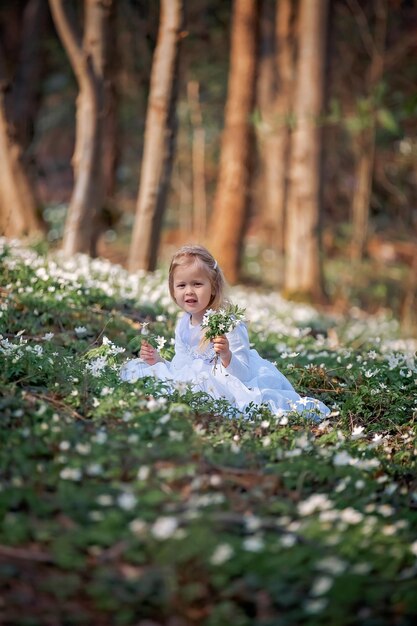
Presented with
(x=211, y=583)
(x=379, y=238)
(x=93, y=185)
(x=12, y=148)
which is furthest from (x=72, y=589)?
(x=379, y=238)

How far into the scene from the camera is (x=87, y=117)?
374 inches

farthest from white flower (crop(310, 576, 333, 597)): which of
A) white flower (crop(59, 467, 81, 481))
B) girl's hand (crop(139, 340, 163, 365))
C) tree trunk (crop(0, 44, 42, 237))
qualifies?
tree trunk (crop(0, 44, 42, 237))

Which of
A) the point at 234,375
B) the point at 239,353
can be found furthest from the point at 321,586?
the point at 239,353

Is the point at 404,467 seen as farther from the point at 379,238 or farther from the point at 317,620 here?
the point at 379,238

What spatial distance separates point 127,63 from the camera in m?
19.0

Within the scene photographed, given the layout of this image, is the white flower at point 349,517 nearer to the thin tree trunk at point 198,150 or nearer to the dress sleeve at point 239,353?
the dress sleeve at point 239,353

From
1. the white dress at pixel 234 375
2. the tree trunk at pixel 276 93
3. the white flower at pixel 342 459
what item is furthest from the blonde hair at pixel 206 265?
the tree trunk at pixel 276 93

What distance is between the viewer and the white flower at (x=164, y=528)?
2736 mm

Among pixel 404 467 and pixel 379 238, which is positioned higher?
pixel 379 238

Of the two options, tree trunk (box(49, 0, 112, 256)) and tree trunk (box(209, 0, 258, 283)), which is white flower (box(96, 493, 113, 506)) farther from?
tree trunk (box(209, 0, 258, 283))

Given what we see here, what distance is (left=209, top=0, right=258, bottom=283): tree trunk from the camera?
41.1 ft

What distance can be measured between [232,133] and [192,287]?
823cm

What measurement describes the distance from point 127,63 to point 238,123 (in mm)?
7297

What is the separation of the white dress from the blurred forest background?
2.80m
